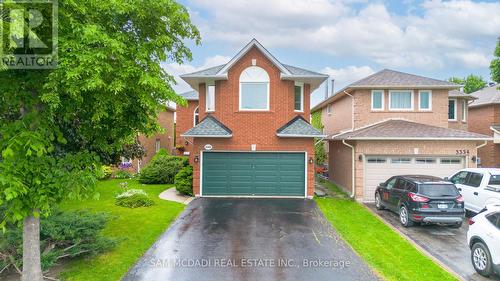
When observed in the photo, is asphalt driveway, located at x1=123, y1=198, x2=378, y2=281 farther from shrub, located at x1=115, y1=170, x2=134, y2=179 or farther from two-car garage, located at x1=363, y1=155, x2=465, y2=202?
shrub, located at x1=115, y1=170, x2=134, y2=179

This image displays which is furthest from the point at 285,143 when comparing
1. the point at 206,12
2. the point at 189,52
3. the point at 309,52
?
the point at 309,52

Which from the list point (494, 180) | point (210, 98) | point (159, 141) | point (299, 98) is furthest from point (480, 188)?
point (159, 141)

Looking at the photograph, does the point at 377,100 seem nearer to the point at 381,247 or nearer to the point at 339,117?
the point at 339,117

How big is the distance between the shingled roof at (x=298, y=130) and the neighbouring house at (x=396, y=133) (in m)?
1.70

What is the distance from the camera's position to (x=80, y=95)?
614 cm

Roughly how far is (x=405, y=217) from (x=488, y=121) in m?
19.2

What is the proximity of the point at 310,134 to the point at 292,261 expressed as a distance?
9175mm

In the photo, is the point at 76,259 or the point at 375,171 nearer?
the point at 76,259

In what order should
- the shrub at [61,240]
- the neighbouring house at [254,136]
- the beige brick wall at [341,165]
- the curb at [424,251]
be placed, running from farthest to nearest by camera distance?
the beige brick wall at [341,165]
the neighbouring house at [254,136]
the curb at [424,251]
the shrub at [61,240]

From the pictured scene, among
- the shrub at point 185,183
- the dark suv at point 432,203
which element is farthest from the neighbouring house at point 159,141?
the dark suv at point 432,203

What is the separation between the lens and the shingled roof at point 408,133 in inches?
641

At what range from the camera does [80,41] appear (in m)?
5.85

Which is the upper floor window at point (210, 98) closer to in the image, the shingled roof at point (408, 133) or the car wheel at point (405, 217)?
the shingled roof at point (408, 133)

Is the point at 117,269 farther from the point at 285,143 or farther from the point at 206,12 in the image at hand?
the point at 206,12
